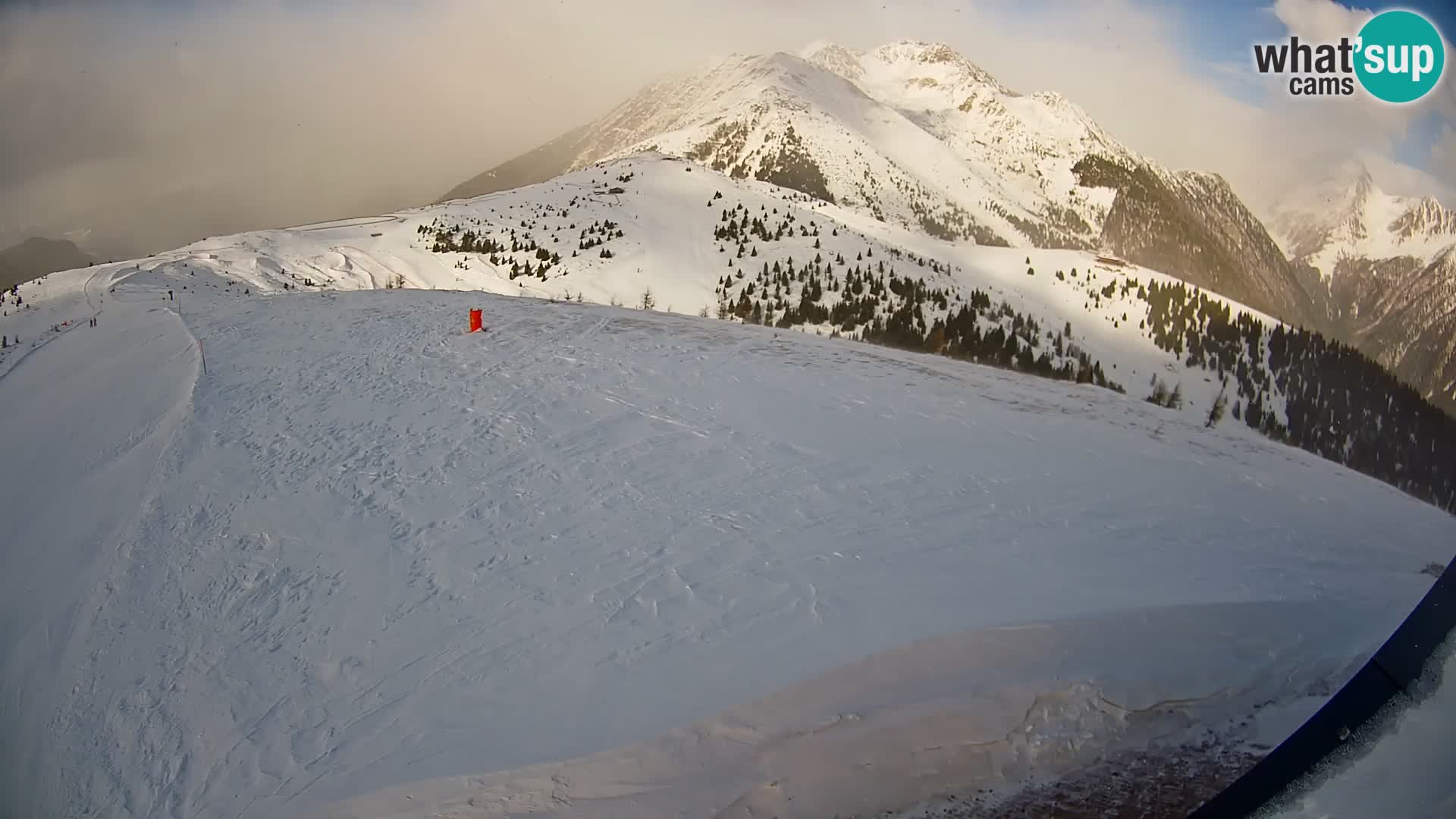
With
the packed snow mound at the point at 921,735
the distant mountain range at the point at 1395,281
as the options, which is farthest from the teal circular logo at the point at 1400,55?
the packed snow mound at the point at 921,735

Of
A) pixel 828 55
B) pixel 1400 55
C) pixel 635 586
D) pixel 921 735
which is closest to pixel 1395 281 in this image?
pixel 1400 55

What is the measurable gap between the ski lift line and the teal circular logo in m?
1.24

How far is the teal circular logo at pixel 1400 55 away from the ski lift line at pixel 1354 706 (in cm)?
124

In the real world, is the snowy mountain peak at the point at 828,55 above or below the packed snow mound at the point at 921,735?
above

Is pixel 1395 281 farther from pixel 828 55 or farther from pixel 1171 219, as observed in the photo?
pixel 828 55

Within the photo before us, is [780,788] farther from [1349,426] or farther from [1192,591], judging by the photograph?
[1349,426]

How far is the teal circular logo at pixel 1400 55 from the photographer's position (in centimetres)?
205

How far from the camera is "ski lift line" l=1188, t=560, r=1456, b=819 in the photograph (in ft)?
6.54

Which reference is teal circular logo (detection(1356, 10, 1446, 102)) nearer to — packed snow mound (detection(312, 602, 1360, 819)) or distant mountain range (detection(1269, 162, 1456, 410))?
distant mountain range (detection(1269, 162, 1456, 410))

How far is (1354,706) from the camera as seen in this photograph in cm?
208

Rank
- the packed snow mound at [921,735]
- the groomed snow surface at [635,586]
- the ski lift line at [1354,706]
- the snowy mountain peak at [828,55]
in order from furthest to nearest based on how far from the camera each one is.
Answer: the snowy mountain peak at [828,55]
the groomed snow surface at [635,586]
the packed snow mound at [921,735]
the ski lift line at [1354,706]

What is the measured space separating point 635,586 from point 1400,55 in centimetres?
330

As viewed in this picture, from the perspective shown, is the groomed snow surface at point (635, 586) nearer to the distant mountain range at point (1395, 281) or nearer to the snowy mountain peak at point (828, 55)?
the distant mountain range at point (1395, 281)

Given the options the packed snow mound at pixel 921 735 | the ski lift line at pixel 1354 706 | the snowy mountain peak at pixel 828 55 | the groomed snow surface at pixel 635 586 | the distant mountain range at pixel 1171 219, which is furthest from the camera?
the snowy mountain peak at pixel 828 55
